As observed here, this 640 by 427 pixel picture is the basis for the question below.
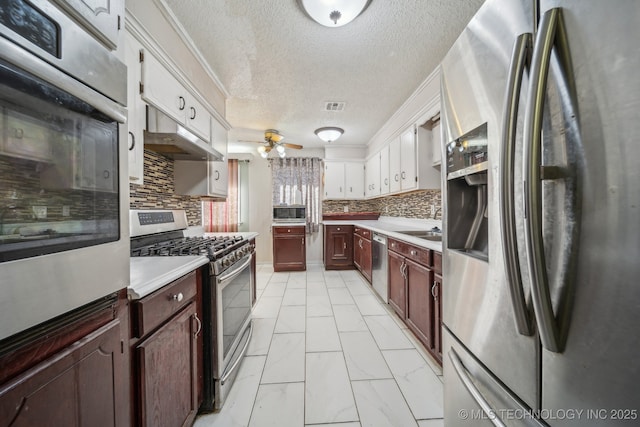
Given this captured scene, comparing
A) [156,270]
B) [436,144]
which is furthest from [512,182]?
[436,144]

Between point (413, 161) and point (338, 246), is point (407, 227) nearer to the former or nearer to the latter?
point (413, 161)

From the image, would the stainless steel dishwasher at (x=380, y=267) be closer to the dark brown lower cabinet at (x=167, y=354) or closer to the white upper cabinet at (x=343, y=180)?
the white upper cabinet at (x=343, y=180)

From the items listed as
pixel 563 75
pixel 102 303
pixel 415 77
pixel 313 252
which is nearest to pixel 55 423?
pixel 102 303

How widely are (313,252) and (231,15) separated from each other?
380 centimetres

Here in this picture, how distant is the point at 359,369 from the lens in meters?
1.63

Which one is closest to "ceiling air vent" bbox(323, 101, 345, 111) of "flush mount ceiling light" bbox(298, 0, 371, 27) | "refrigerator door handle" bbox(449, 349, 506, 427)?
"flush mount ceiling light" bbox(298, 0, 371, 27)

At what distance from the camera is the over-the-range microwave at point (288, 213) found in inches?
175

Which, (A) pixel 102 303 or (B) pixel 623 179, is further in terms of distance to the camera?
(A) pixel 102 303

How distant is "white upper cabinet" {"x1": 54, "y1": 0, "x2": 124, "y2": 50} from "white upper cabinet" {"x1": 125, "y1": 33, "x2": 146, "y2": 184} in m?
0.66

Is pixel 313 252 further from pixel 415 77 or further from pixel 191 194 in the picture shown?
pixel 415 77

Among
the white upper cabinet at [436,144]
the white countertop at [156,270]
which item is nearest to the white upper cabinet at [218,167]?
the white countertop at [156,270]

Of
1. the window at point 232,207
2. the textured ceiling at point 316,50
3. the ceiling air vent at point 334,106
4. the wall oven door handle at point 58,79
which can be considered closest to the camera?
the wall oven door handle at point 58,79

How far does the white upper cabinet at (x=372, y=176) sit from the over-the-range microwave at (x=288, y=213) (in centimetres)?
135

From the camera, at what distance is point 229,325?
58.1 inches
